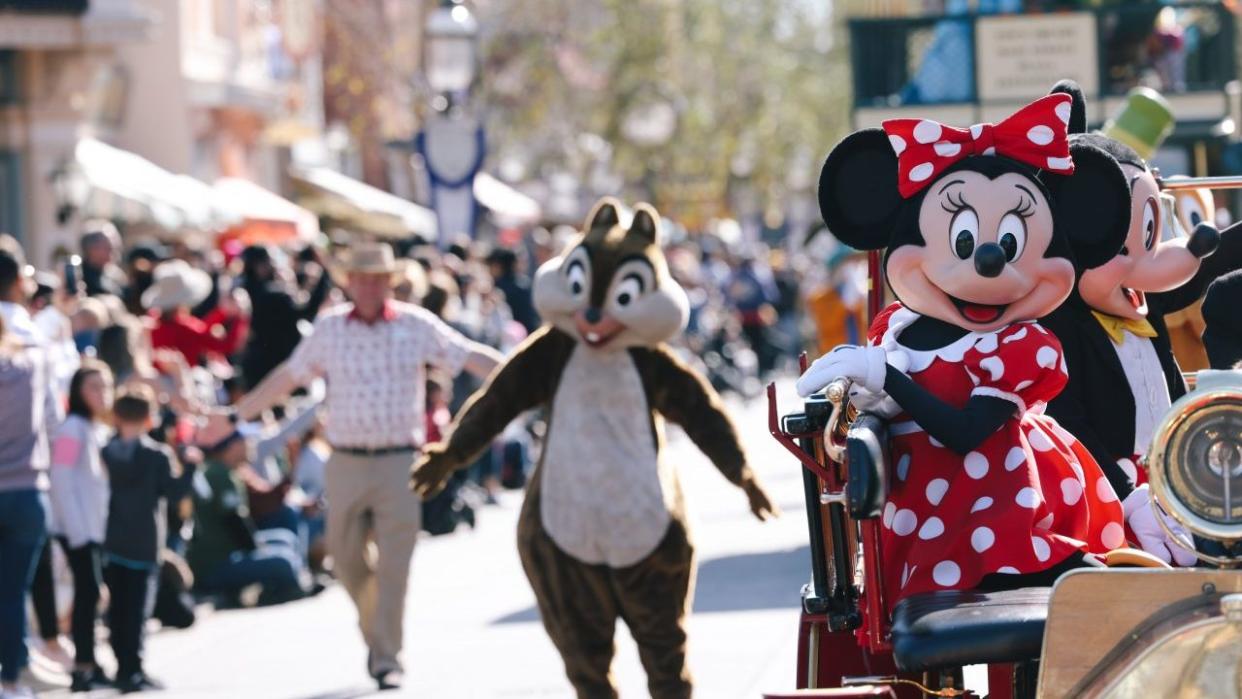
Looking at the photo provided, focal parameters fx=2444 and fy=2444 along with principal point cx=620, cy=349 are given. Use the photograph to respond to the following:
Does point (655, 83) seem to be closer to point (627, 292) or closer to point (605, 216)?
point (605, 216)

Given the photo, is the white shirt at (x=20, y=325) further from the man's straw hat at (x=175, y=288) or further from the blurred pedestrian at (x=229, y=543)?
the man's straw hat at (x=175, y=288)

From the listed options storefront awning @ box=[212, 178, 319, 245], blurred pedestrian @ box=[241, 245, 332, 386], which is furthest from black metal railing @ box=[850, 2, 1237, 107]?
storefront awning @ box=[212, 178, 319, 245]

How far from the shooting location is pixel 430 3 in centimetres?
3372

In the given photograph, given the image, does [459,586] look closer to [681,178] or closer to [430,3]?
[430,3]

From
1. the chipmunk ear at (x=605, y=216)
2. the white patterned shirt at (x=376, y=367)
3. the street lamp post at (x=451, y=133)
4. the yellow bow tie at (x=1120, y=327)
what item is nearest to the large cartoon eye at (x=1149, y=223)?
the yellow bow tie at (x=1120, y=327)

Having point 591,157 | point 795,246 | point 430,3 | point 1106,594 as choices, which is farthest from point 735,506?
point 795,246

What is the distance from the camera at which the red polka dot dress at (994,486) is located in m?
5.41

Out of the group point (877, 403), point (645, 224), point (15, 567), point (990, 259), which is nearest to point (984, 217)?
point (990, 259)

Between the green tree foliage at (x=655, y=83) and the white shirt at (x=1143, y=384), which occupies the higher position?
the green tree foliage at (x=655, y=83)

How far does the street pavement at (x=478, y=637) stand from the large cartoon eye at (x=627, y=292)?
1.07 metres

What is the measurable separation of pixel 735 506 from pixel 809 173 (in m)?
44.6

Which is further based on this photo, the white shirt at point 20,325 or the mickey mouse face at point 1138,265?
the white shirt at point 20,325

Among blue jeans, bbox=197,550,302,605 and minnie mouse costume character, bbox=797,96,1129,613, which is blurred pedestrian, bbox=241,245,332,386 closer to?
blue jeans, bbox=197,550,302,605

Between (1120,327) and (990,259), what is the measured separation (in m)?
1.25
